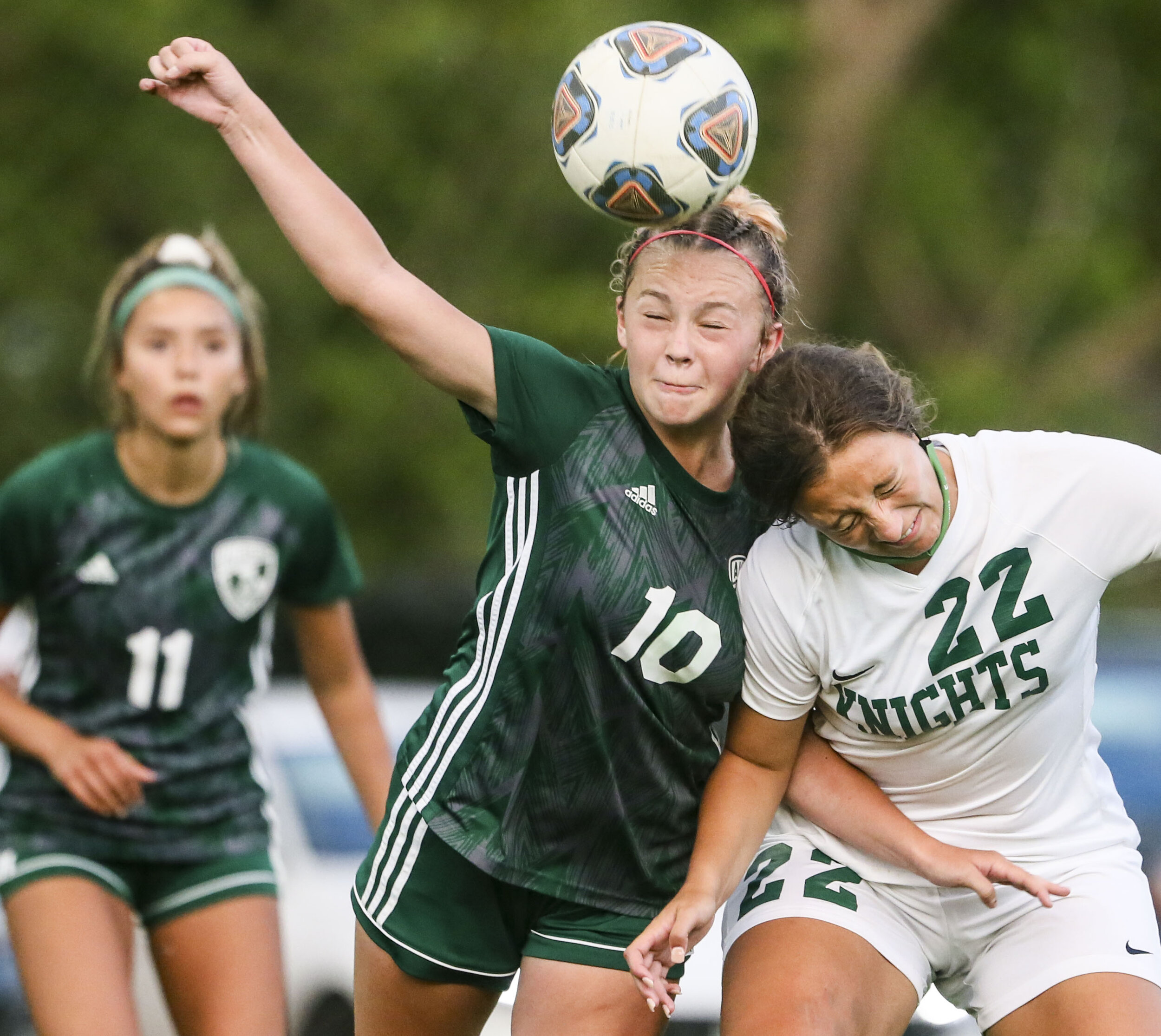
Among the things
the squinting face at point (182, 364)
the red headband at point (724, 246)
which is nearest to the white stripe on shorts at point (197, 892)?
the squinting face at point (182, 364)

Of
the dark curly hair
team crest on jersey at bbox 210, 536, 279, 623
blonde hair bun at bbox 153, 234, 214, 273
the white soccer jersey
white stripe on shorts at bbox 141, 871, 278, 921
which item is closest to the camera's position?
the dark curly hair

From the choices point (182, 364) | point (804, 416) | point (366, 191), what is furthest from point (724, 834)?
point (366, 191)

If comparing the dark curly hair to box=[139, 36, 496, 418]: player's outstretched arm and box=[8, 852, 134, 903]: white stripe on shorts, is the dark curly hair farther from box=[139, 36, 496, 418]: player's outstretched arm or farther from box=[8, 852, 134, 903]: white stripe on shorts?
box=[8, 852, 134, 903]: white stripe on shorts

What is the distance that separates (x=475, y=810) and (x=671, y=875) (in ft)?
1.42

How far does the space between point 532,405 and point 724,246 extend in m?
0.53

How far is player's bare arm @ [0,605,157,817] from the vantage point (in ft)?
12.1

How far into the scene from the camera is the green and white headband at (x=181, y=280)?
13.8 ft

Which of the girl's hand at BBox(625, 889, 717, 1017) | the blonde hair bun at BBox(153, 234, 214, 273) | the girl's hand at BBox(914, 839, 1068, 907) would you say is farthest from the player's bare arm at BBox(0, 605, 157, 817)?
the girl's hand at BBox(914, 839, 1068, 907)

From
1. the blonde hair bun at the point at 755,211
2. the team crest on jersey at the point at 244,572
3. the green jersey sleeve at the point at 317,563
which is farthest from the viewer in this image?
the green jersey sleeve at the point at 317,563

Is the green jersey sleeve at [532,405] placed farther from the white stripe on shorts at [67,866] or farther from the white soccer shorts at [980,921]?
the white stripe on shorts at [67,866]

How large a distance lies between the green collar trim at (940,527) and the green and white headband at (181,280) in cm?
189

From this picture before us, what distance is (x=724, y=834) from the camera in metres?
3.21

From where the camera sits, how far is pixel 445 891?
3.26 m

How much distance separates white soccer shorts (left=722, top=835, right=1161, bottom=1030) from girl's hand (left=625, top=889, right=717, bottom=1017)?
0.32 metres
